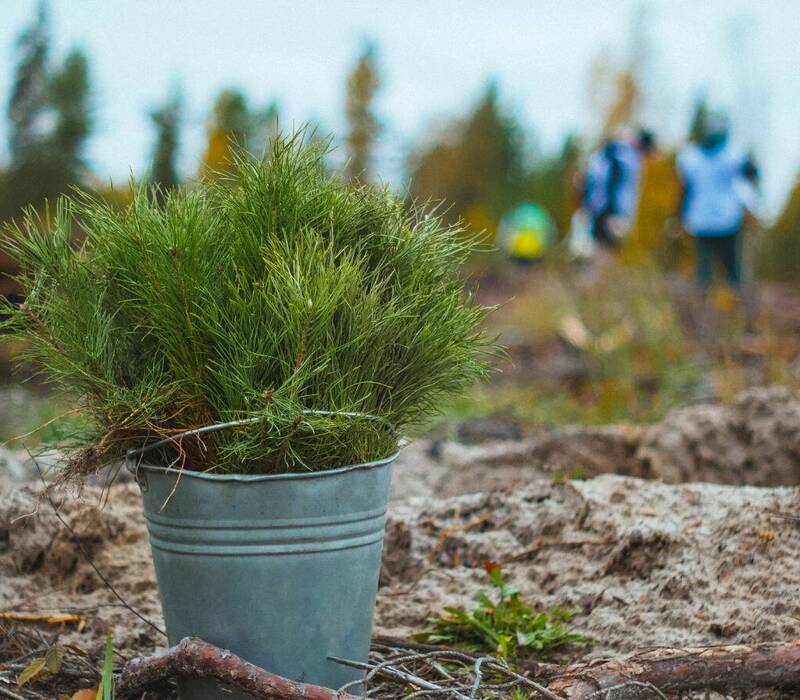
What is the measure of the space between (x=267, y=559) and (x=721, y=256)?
9.12 m

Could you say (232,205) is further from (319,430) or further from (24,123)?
(24,123)

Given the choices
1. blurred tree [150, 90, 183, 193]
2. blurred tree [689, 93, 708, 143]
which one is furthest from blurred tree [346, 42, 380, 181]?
blurred tree [689, 93, 708, 143]

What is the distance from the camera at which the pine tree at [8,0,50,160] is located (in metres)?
20.6

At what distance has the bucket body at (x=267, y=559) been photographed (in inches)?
78.0

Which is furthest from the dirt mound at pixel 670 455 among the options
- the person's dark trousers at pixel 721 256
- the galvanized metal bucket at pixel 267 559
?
the person's dark trousers at pixel 721 256

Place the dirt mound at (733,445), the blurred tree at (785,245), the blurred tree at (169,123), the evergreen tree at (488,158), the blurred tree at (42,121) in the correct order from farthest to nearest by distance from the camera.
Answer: the evergreen tree at (488,158), the blurred tree at (169,123), the blurred tree at (785,245), the blurred tree at (42,121), the dirt mound at (733,445)

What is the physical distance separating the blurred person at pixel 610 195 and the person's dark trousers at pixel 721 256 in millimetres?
1086

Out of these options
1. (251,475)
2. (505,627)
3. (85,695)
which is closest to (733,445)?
(505,627)

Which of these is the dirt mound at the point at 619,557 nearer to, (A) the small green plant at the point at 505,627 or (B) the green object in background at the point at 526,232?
(A) the small green plant at the point at 505,627

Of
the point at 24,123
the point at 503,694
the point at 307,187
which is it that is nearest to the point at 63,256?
the point at 307,187

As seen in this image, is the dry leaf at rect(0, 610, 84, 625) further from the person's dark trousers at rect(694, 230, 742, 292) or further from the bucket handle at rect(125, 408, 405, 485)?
the person's dark trousers at rect(694, 230, 742, 292)

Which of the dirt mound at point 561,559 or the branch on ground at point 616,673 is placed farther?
the dirt mound at point 561,559

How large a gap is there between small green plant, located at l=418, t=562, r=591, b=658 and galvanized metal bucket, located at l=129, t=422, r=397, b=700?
55 centimetres

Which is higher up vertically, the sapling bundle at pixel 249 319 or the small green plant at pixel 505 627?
the sapling bundle at pixel 249 319
